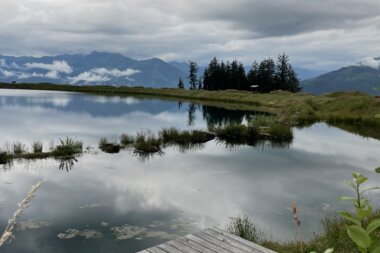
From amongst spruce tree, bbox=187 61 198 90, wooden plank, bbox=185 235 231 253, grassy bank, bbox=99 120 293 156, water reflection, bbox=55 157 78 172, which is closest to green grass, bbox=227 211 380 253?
wooden plank, bbox=185 235 231 253

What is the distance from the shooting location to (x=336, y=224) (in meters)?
11.2

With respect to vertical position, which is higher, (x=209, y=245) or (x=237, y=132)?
(x=209, y=245)

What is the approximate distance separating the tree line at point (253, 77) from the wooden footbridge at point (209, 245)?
10538cm

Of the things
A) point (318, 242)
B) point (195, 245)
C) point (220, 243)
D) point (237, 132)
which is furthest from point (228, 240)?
point (237, 132)

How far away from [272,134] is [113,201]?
22433 mm

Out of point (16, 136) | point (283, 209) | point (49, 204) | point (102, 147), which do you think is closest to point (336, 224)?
point (283, 209)

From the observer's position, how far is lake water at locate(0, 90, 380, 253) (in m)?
12.6

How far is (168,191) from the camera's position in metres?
17.6

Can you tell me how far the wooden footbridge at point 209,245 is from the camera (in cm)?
775

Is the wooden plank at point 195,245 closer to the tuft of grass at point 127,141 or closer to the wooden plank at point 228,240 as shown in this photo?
the wooden plank at point 228,240

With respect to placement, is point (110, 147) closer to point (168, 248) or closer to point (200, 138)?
point (200, 138)

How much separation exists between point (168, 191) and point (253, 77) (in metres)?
102

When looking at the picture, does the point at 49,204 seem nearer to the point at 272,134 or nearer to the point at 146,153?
the point at 146,153

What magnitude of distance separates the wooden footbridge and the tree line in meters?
105
